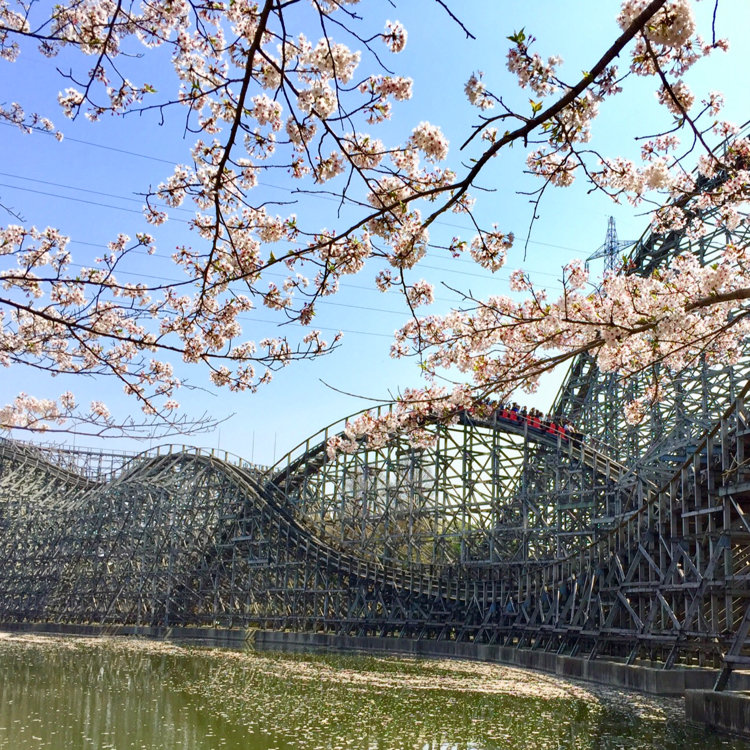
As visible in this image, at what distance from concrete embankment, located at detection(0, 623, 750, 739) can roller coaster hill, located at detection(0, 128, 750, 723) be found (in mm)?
357

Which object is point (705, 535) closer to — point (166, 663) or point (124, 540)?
point (166, 663)

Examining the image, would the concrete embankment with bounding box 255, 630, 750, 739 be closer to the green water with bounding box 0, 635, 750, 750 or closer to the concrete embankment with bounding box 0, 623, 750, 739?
the concrete embankment with bounding box 0, 623, 750, 739

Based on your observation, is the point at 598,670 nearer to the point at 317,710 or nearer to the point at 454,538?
the point at 317,710

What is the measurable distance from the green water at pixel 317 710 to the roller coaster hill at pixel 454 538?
54.6 inches

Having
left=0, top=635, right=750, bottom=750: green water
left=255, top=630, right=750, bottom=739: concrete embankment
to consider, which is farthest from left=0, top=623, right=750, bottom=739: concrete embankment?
left=0, top=635, right=750, bottom=750: green water

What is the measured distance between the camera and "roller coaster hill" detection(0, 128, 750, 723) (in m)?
11.4

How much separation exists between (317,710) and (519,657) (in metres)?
7.55

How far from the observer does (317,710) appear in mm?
8922

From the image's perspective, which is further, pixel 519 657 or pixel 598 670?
pixel 519 657

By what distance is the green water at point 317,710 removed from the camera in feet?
23.5

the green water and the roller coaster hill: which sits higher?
the roller coaster hill

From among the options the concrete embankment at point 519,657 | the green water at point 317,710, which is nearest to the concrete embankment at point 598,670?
the concrete embankment at point 519,657

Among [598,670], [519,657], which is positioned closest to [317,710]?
[598,670]

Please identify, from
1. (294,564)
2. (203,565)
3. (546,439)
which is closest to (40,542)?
(203,565)
